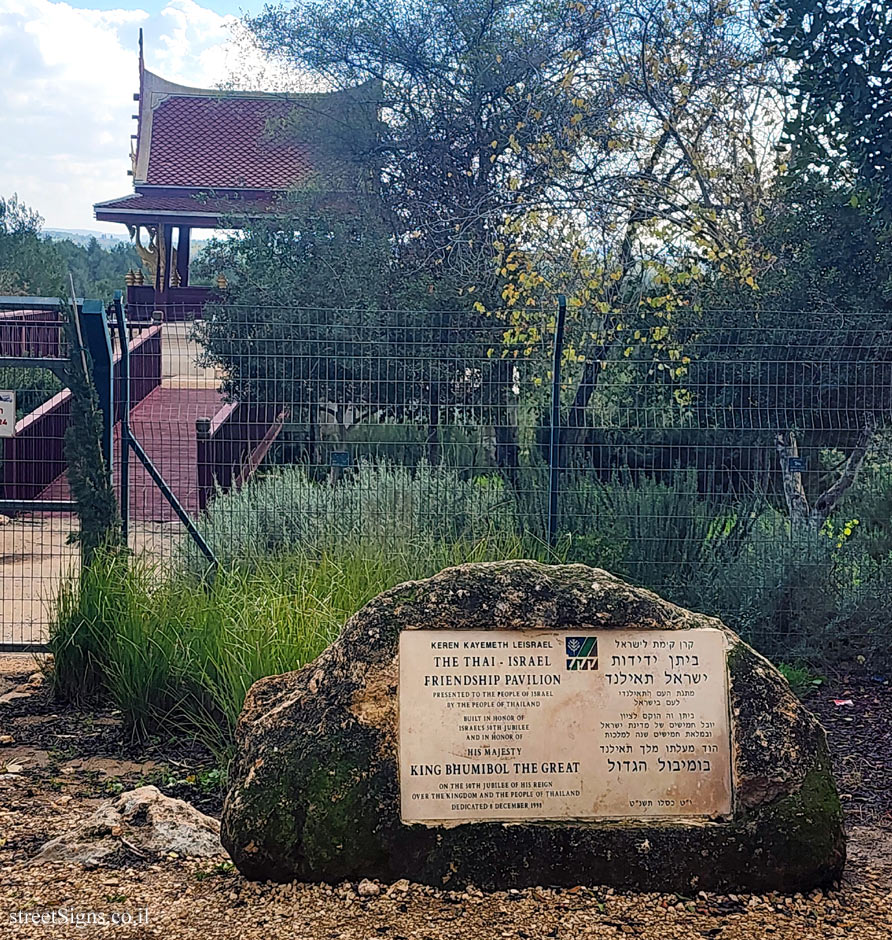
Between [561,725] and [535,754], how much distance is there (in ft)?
0.41

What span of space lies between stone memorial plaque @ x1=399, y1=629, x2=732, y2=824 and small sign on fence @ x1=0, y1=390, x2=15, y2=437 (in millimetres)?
4434

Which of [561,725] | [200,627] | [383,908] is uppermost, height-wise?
[561,725]

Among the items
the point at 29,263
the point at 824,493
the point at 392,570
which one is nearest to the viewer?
the point at 392,570

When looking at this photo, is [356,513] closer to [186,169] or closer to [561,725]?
[561,725]

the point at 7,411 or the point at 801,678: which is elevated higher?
the point at 7,411

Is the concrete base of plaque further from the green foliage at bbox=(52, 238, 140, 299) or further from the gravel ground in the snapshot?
the green foliage at bbox=(52, 238, 140, 299)

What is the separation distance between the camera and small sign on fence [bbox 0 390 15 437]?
7145 mm

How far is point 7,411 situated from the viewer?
23.5 feet

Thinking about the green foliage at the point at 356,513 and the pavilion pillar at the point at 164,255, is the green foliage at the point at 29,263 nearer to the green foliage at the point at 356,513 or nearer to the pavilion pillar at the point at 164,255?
the pavilion pillar at the point at 164,255

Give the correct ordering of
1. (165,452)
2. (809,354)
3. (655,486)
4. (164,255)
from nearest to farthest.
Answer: (655,486) → (809,354) → (165,452) → (164,255)

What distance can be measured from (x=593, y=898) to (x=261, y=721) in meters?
1.20

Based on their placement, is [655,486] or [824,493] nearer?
[655,486]

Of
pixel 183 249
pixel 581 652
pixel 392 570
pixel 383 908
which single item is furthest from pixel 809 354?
pixel 183 249

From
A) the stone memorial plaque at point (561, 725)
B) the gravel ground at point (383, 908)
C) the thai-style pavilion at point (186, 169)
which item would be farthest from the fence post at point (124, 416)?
the thai-style pavilion at point (186, 169)
